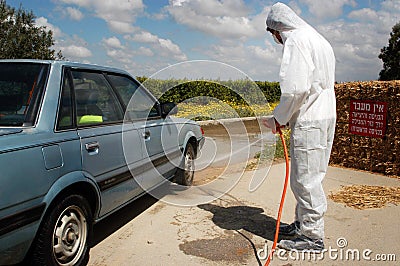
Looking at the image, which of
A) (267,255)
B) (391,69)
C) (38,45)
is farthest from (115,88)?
(391,69)

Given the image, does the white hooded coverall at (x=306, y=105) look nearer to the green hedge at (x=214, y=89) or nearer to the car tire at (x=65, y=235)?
the green hedge at (x=214, y=89)

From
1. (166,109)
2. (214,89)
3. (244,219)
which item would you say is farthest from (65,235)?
(214,89)

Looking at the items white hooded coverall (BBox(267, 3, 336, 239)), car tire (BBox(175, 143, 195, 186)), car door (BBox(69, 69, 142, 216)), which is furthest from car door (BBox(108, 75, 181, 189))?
white hooded coverall (BBox(267, 3, 336, 239))

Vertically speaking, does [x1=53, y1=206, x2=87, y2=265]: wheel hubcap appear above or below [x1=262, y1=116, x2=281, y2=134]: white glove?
below

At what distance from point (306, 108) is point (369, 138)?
435cm

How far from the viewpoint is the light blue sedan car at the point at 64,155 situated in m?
2.62

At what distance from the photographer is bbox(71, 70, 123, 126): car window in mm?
3570

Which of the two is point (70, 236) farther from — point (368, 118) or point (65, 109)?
point (368, 118)

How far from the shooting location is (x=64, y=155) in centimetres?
303

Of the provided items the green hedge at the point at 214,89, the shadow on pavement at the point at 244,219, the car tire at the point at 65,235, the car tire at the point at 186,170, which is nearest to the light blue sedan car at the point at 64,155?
the car tire at the point at 65,235

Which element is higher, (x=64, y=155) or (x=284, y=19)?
(x=284, y=19)

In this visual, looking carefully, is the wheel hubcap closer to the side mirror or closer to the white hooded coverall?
Result: the white hooded coverall

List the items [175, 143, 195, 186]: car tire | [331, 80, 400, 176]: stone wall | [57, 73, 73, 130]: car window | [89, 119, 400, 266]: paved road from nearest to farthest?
[57, 73, 73, 130]: car window, [89, 119, 400, 266]: paved road, [175, 143, 195, 186]: car tire, [331, 80, 400, 176]: stone wall

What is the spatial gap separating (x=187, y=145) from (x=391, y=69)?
1446 inches
